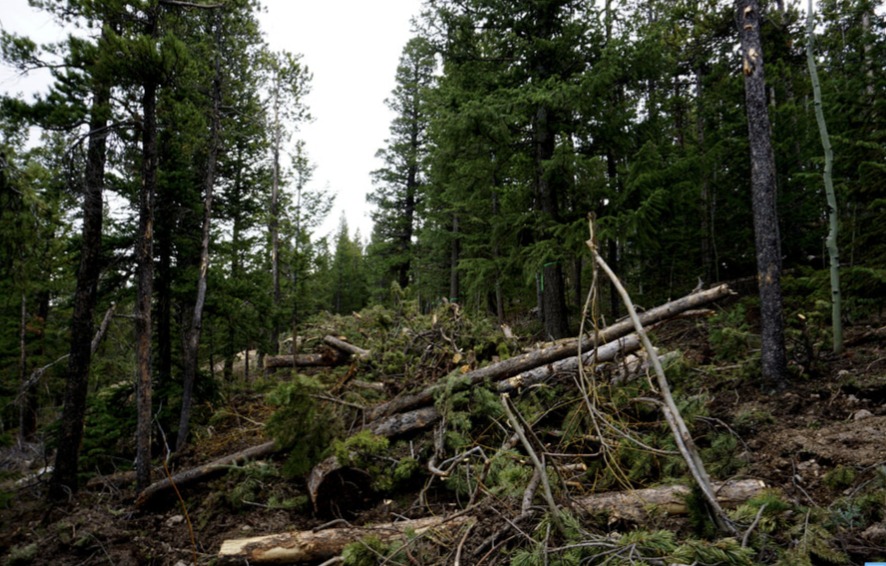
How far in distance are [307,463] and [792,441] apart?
19.0 ft

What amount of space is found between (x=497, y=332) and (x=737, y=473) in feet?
18.8

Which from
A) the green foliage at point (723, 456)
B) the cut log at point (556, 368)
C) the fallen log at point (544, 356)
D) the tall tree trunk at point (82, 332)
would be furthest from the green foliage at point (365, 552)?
the tall tree trunk at point (82, 332)

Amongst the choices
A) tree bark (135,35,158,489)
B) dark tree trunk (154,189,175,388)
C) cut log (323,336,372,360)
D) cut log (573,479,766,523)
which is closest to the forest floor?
cut log (573,479,766,523)

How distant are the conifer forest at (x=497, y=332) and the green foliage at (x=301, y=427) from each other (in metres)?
0.04

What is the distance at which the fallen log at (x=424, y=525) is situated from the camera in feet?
11.4

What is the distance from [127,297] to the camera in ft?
37.3

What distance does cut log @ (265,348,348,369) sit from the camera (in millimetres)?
11328

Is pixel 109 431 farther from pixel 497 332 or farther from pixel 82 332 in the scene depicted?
pixel 497 332

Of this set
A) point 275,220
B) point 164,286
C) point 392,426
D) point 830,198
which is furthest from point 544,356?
point 275,220

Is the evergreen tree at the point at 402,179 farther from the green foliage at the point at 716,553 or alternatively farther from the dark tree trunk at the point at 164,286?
the green foliage at the point at 716,553

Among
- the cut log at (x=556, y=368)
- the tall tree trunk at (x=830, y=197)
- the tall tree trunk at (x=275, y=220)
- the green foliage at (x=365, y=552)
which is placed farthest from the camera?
the tall tree trunk at (x=275, y=220)

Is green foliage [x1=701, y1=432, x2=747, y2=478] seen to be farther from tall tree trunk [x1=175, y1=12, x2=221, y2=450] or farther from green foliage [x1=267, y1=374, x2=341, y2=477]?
tall tree trunk [x1=175, y1=12, x2=221, y2=450]

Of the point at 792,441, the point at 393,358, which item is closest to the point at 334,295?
the point at 393,358

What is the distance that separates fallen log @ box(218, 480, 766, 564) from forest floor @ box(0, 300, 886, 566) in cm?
20
